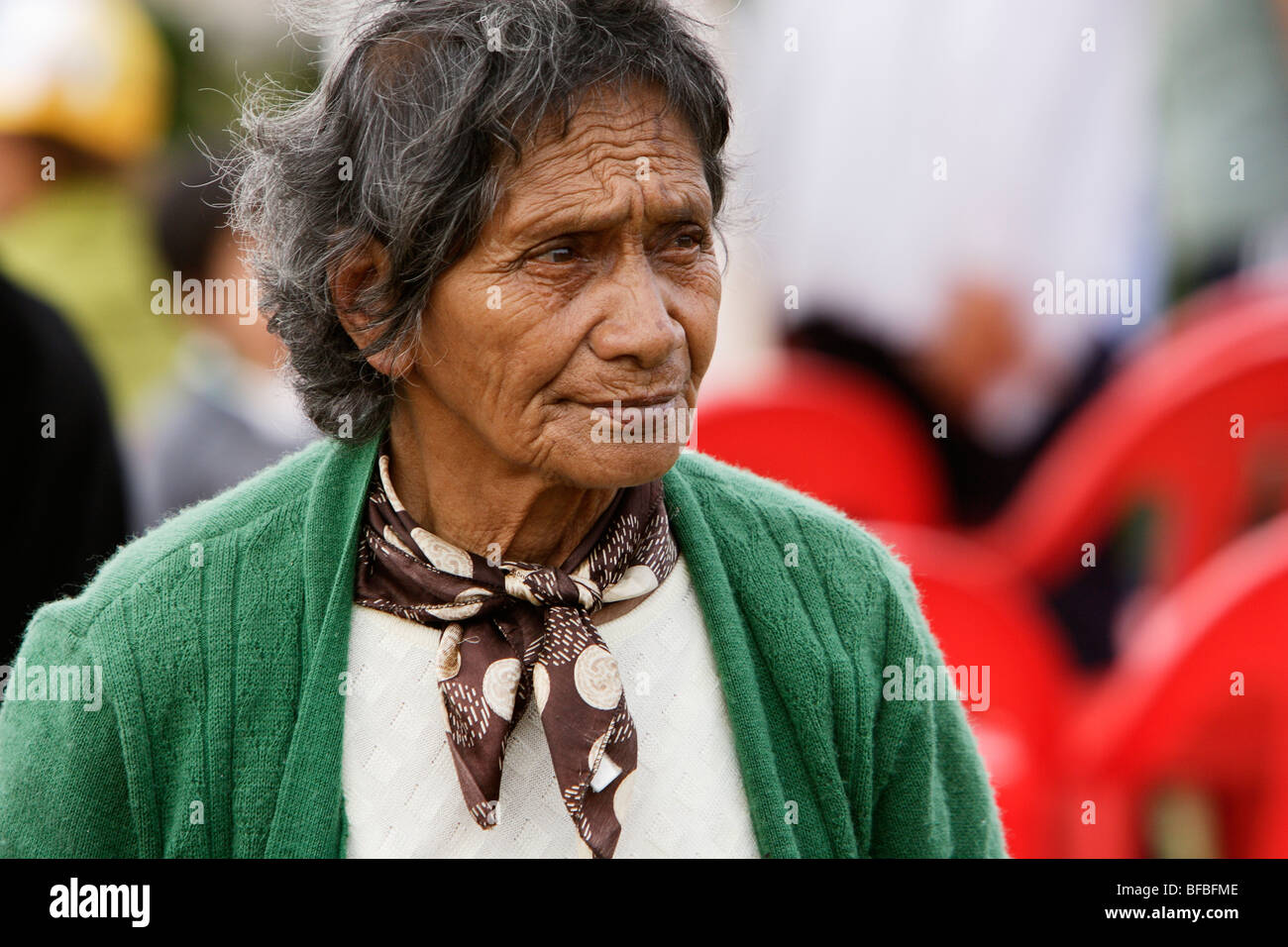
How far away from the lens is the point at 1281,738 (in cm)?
395

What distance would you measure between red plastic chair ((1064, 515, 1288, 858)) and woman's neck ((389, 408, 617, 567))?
232cm

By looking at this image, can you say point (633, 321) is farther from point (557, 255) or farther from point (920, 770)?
point (920, 770)

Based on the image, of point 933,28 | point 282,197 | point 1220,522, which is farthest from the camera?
point 933,28

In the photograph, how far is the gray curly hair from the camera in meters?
1.95

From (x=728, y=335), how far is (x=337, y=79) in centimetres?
368

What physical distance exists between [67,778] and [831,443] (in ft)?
11.2

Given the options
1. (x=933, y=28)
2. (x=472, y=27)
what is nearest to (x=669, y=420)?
(x=472, y=27)

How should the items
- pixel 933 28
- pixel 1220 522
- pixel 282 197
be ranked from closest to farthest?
pixel 282 197, pixel 1220 522, pixel 933 28

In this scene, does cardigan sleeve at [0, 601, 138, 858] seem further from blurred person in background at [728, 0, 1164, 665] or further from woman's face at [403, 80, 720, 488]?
blurred person in background at [728, 0, 1164, 665]

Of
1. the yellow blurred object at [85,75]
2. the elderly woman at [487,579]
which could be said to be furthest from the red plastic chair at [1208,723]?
the yellow blurred object at [85,75]

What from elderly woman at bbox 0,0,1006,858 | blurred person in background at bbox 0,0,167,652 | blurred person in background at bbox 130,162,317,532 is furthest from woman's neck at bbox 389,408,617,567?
blurred person in background at bbox 0,0,167,652

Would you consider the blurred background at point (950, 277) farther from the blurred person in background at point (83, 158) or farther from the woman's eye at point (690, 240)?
the woman's eye at point (690, 240)

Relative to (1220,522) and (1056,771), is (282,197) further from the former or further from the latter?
(1220,522)

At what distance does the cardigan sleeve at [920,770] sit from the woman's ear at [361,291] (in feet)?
2.85
